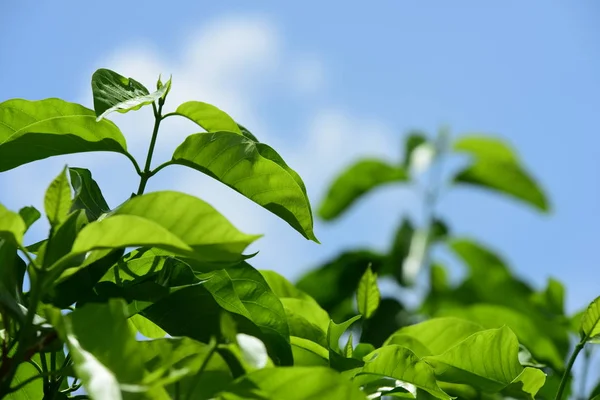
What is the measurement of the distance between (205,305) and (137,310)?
8 centimetres

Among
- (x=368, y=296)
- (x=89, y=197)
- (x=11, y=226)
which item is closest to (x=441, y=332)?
(x=368, y=296)

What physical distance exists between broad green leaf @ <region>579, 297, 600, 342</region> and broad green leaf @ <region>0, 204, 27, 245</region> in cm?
72

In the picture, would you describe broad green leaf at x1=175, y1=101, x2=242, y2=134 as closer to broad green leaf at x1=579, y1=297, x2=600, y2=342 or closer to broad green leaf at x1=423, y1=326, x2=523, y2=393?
broad green leaf at x1=423, y1=326, x2=523, y2=393

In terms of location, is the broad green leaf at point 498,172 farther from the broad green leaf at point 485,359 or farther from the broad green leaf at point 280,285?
the broad green leaf at point 485,359

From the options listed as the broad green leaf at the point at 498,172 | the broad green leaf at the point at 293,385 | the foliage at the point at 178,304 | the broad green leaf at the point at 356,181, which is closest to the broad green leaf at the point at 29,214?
the foliage at the point at 178,304

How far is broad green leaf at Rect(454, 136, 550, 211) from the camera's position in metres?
3.56

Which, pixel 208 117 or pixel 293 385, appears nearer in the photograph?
pixel 293 385

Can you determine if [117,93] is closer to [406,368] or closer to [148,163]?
[148,163]

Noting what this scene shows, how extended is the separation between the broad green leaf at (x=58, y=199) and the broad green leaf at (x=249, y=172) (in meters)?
0.25

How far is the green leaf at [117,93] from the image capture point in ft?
3.23

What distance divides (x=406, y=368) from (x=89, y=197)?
0.44 m

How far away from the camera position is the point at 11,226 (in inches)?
30.6

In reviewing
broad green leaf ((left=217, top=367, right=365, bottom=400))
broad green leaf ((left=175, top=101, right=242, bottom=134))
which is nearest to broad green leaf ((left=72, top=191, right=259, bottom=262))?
broad green leaf ((left=217, top=367, right=365, bottom=400))

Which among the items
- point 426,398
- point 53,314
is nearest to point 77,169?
point 53,314
